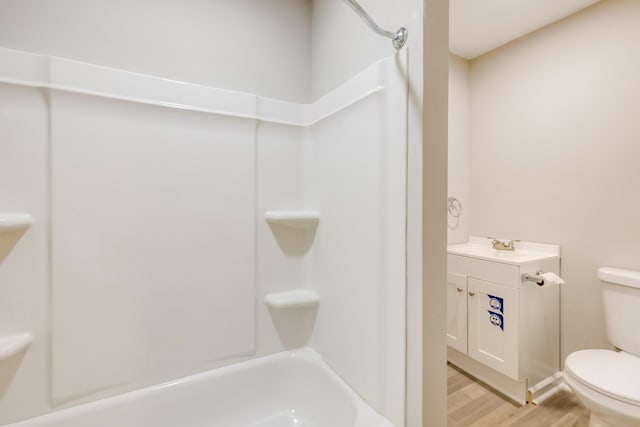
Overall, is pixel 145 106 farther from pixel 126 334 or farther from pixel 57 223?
pixel 126 334

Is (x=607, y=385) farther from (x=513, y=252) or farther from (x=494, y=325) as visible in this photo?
(x=513, y=252)

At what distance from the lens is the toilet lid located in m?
1.28

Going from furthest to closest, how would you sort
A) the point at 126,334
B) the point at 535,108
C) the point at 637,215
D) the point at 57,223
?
1. the point at 535,108
2. the point at 637,215
3. the point at 126,334
4. the point at 57,223

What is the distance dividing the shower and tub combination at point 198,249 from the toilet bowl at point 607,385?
1111 mm

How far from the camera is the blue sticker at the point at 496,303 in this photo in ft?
6.10

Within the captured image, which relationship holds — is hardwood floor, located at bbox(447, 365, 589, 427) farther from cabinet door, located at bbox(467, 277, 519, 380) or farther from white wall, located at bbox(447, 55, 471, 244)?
white wall, located at bbox(447, 55, 471, 244)

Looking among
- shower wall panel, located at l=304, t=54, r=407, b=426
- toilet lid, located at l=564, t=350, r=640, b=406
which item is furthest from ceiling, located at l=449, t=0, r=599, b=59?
toilet lid, located at l=564, t=350, r=640, b=406

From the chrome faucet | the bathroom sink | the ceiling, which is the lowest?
the bathroom sink

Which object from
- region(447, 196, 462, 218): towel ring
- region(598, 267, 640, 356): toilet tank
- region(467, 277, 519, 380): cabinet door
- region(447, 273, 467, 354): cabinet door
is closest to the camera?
region(598, 267, 640, 356): toilet tank

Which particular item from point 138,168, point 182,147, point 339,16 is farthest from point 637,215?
point 138,168

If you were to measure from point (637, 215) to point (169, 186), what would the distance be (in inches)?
106

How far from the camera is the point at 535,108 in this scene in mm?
2180

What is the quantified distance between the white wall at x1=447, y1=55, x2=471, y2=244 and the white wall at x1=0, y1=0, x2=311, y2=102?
5.07 feet

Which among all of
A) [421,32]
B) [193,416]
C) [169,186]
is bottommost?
[193,416]
